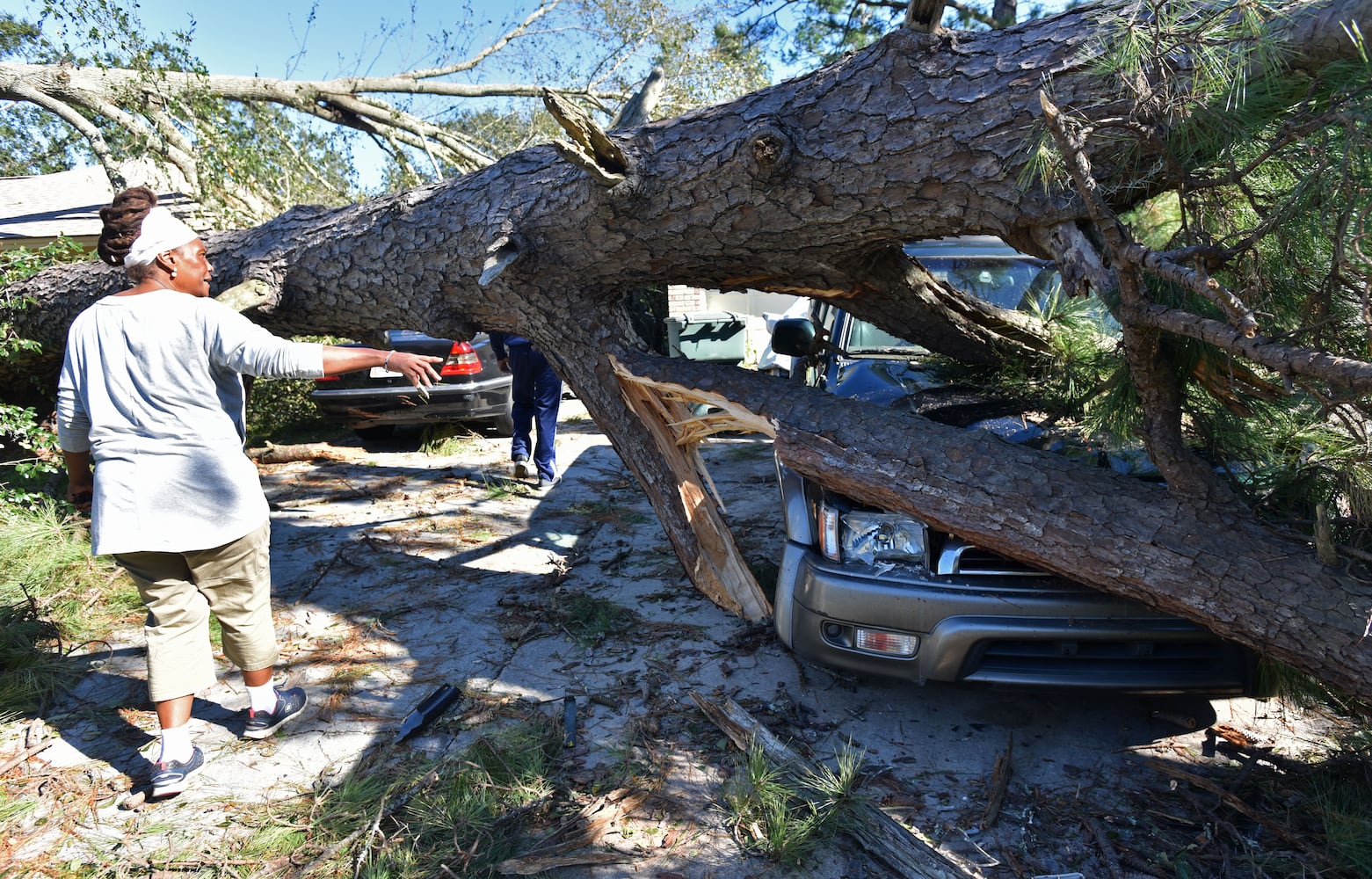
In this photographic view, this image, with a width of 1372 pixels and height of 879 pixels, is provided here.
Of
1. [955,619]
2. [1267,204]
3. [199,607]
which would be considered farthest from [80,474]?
[1267,204]

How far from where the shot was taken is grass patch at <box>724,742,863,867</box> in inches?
96.5

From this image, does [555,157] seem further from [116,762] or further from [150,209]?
[116,762]

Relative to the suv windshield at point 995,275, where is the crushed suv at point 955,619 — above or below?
below

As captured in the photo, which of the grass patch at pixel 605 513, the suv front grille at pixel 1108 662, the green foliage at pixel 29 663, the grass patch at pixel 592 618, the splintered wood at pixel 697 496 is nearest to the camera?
the suv front grille at pixel 1108 662

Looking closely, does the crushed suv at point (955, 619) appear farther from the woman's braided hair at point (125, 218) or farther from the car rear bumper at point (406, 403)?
the car rear bumper at point (406, 403)

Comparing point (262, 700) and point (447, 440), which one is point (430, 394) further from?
point (262, 700)

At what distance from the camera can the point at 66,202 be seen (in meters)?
12.4

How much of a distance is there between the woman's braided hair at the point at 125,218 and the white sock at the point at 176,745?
71.1 inches

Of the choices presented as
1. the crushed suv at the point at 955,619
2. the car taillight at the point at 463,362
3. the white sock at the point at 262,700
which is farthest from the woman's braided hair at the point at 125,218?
the car taillight at the point at 463,362

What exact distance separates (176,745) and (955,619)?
2.81m

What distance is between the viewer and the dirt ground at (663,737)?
8.14 feet

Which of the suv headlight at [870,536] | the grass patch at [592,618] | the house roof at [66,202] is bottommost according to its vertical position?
the grass patch at [592,618]

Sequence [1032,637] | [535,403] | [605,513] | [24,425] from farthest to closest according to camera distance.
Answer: [535,403], [605,513], [24,425], [1032,637]

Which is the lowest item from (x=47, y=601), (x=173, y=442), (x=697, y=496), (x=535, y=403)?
(x=47, y=601)
